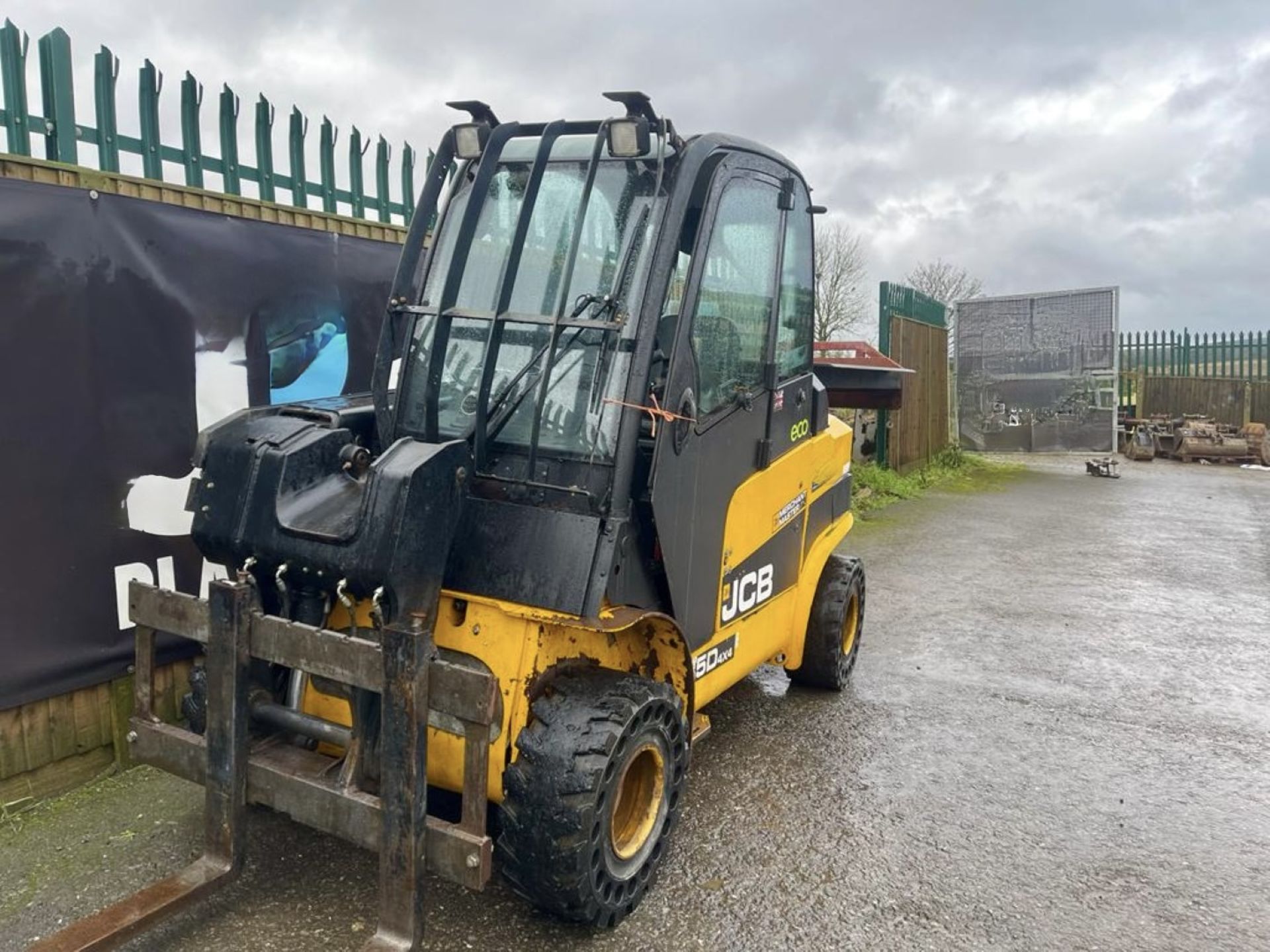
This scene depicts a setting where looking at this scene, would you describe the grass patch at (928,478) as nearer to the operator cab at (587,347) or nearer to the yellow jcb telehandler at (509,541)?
the operator cab at (587,347)

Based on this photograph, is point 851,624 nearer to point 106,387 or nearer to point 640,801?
point 640,801

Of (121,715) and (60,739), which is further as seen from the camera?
(121,715)

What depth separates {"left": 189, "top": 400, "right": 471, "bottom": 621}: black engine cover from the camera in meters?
2.75

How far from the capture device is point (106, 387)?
3822 mm

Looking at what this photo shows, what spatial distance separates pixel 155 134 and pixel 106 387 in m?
1.16

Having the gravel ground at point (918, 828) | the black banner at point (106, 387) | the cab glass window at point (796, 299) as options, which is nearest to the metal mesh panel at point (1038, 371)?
the gravel ground at point (918, 828)

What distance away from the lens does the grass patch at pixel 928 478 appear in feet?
40.0

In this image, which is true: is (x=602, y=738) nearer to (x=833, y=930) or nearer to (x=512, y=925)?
(x=512, y=925)

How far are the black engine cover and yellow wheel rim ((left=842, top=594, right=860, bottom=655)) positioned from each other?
295cm

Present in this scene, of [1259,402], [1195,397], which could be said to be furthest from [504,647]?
[1259,402]

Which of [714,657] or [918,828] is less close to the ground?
[714,657]

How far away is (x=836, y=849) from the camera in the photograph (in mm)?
3621

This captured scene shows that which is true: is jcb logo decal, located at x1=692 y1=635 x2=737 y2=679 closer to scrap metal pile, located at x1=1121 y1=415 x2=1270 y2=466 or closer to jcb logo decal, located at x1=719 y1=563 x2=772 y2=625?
jcb logo decal, located at x1=719 y1=563 x2=772 y2=625

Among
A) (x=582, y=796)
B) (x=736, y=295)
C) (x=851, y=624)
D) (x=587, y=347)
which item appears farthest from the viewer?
(x=851, y=624)
